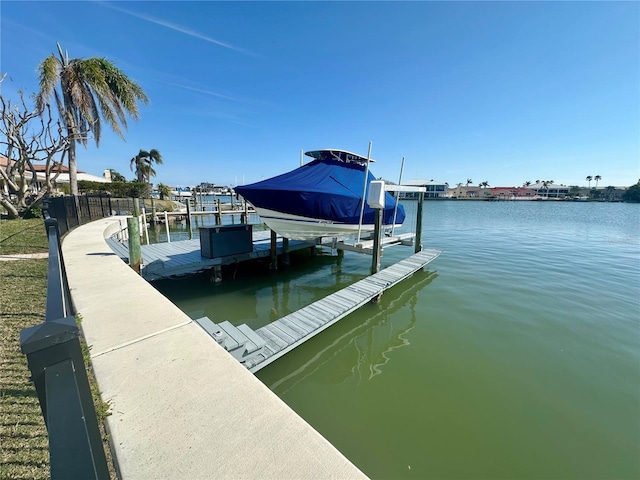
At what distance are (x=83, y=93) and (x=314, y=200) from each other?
1759 centimetres

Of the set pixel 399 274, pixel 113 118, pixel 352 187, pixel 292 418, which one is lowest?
pixel 399 274

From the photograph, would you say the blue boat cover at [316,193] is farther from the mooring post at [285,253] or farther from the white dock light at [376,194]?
the mooring post at [285,253]

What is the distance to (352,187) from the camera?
31.2 feet

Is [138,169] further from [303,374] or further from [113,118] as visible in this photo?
[303,374]

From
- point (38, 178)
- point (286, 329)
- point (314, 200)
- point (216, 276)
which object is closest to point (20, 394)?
point (286, 329)

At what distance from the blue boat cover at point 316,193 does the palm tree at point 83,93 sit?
1405 cm

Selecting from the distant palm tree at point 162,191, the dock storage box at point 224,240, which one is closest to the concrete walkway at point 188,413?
the dock storage box at point 224,240

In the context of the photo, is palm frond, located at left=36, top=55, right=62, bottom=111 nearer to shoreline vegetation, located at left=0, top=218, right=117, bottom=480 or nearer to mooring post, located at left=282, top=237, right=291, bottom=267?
shoreline vegetation, located at left=0, top=218, right=117, bottom=480

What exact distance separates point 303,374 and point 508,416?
3220mm

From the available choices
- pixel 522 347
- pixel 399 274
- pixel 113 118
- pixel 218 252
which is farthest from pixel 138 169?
pixel 522 347

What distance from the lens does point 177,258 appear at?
926 centimetres

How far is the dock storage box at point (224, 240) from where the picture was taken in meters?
9.27

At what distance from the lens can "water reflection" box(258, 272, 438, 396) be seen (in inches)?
196

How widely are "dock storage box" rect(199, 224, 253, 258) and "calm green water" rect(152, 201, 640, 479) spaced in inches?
46.9
